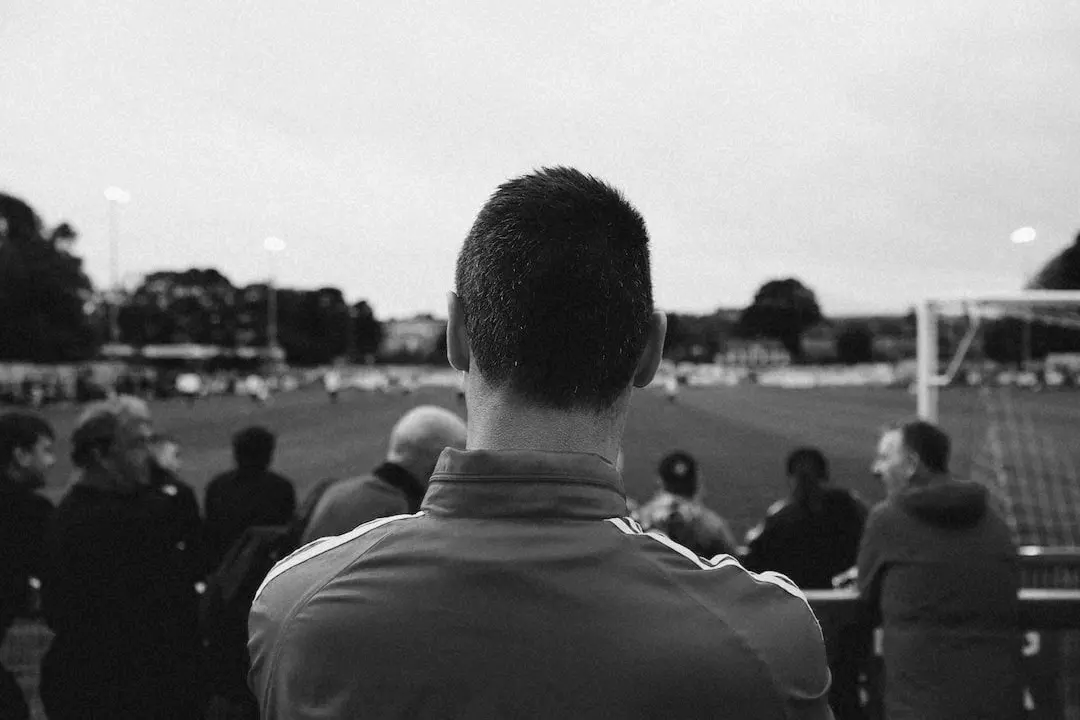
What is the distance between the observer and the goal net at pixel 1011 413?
35.4ft

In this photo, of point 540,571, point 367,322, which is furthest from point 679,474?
point 367,322

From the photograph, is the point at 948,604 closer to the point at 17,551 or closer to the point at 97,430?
the point at 97,430

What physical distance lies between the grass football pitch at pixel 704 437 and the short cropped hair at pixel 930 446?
9.13m

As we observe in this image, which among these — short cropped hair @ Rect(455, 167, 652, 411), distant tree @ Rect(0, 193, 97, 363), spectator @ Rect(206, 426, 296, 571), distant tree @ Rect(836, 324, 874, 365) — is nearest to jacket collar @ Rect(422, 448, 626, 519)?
short cropped hair @ Rect(455, 167, 652, 411)

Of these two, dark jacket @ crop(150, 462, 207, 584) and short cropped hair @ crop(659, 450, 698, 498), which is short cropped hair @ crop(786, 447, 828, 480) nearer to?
short cropped hair @ crop(659, 450, 698, 498)

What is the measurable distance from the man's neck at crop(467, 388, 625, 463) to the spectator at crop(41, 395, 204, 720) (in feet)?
10.1

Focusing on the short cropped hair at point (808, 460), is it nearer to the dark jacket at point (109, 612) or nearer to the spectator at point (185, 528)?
the spectator at point (185, 528)

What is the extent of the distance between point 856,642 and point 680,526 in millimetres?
1022

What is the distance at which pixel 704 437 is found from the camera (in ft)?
92.2

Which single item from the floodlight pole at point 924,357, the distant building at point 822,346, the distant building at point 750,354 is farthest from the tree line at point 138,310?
the distant building at point 750,354

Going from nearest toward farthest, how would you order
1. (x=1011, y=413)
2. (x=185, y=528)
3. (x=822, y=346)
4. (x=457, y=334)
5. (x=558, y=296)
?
(x=558, y=296) → (x=457, y=334) → (x=185, y=528) → (x=1011, y=413) → (x=822, y=346)

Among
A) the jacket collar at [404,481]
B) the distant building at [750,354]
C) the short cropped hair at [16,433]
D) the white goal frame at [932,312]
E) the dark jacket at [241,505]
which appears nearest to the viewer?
the jacket collar at [404,481]

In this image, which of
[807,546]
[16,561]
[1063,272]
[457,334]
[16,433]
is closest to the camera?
[457,334]

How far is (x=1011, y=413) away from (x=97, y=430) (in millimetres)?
39052
